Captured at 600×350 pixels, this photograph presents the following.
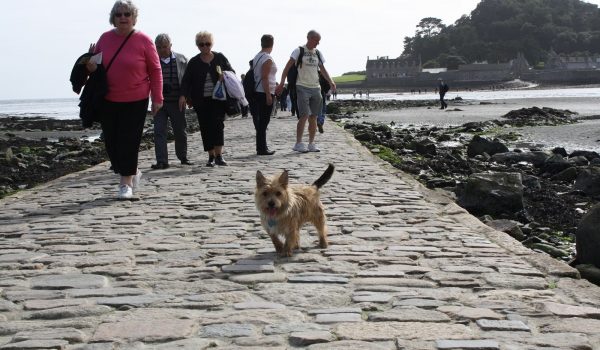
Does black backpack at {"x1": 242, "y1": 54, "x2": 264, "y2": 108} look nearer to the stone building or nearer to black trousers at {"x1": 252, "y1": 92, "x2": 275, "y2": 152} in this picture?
black trousers at {"x1": 252, "y1": 92, "x2": 275, "y2": 152}

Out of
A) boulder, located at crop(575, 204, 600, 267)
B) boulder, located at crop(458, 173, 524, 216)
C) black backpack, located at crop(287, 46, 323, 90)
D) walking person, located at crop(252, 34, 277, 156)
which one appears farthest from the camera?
black backpack, located at crop(287, 46, 323, 90)

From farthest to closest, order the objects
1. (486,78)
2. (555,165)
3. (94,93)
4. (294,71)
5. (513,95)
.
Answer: (486,78)
(513,95)
(555,165)
(294,71)
(94,93)

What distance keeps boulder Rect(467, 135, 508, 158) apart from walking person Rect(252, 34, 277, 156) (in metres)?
7.11

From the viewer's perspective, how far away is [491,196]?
919 cm

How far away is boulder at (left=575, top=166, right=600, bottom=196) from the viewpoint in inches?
436

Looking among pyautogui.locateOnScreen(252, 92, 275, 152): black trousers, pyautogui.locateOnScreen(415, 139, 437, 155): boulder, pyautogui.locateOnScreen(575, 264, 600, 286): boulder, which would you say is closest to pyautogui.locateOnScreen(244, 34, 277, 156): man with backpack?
pyautogui.locateOnScreen(252, 92, 275, 152): black trousers

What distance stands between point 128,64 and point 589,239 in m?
5.16

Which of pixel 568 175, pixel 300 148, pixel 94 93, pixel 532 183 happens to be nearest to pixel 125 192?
pixel 94 93

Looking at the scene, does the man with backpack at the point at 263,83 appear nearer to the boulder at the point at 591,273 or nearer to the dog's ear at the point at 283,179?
the dog's ear at the point at 283,179

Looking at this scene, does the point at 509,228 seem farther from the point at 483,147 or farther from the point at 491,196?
the point at 483,147

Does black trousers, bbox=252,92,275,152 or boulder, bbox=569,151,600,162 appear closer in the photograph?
black trousers, bbox=252,92,275,152

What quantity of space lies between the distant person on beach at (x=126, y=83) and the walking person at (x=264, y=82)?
4.28 metres

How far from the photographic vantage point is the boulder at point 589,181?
36.3 feet

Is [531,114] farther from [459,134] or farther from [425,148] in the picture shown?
[425,148]
